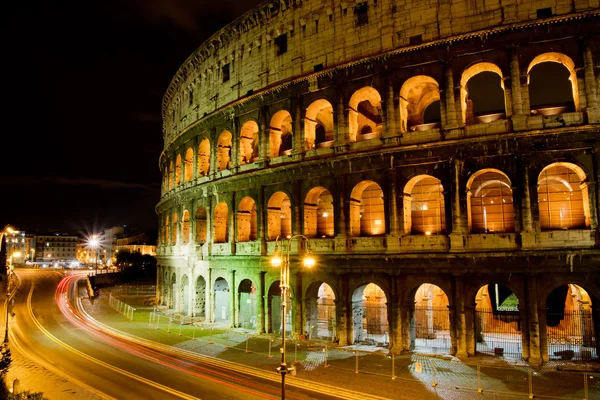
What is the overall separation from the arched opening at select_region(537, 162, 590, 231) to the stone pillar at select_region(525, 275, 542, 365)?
2.60 meters

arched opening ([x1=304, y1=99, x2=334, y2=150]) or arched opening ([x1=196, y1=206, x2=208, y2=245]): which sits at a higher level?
arched opening ([x1=304, y1=99, x2=334, y2=150])

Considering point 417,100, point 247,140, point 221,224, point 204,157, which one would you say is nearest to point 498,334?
point 417,100

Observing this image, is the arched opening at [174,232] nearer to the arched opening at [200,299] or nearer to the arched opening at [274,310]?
the arched opening at [200,299]

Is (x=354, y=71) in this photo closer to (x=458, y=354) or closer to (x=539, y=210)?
(x=539, y=210)

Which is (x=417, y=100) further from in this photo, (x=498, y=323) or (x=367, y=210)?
(x=498, y=323)

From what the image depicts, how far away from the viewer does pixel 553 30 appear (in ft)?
58.5

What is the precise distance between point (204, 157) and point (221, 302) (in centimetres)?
1068

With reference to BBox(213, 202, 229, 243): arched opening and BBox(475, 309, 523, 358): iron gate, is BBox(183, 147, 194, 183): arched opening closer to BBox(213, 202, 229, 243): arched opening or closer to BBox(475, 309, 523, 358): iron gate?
BBox(213, 202, 229, 243): arched opening

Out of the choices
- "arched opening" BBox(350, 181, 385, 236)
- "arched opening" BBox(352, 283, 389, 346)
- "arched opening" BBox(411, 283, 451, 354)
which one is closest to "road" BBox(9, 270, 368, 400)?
"arched opening" BBox(352, 283, 389, 346)

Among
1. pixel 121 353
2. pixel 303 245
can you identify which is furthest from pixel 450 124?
pixel 121 353

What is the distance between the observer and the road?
46.8ft

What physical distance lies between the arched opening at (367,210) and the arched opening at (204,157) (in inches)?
541

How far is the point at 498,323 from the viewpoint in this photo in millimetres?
21938

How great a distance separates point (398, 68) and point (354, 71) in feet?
7.60
